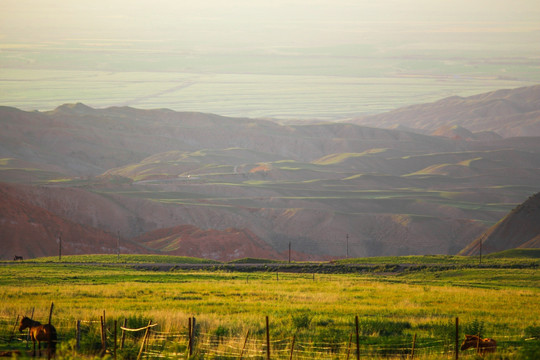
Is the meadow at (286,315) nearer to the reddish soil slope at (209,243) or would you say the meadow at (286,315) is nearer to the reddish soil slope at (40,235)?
the reddish soil slope at (40,235)

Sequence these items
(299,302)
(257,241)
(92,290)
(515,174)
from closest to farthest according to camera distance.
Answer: (299,302)
(92,290)
(257,241)
(515,174)

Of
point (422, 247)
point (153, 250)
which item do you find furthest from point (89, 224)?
point (422, 247)

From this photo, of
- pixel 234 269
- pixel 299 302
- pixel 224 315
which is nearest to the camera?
pixel 224 315

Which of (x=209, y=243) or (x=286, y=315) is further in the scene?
(x=209, y=243)

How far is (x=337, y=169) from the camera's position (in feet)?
650

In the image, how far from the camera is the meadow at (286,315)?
20.4m

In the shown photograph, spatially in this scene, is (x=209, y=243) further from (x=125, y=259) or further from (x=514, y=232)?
(x=514, y=232)

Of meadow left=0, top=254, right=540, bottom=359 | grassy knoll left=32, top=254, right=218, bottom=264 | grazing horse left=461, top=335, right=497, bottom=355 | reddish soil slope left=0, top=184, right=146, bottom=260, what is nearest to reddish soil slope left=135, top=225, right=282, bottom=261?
reddish soil slope left=0, top=184, right=146, bottom=260

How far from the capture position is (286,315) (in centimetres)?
2714

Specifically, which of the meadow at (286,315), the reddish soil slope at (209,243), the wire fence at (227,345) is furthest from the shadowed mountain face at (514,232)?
the wire fence at (227,345)

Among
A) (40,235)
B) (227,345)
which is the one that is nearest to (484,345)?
(227,345)

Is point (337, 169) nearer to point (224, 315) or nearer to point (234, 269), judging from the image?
point (234, 269)

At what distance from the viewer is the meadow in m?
20.4

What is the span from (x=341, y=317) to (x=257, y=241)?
7765cm
